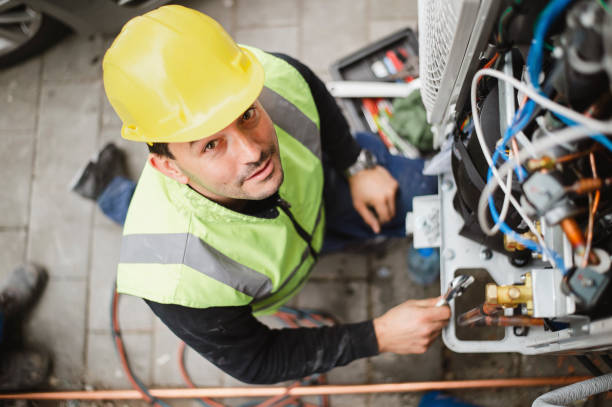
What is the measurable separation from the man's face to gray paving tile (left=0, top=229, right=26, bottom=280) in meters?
1.83

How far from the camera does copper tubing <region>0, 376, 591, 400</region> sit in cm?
211

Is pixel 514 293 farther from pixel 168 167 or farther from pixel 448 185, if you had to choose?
pixel 168 167

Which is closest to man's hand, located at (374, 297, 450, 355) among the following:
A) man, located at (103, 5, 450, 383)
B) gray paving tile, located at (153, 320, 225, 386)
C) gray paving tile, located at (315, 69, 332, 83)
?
man, located at (103, 5, 450, 383)

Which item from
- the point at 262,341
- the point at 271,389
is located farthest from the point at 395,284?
the point at 262,341

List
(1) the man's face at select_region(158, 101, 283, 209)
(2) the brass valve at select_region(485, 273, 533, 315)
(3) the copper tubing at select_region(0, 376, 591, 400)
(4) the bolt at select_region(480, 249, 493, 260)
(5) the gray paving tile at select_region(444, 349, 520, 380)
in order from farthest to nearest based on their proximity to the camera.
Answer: (5) the gray paving tile at select_region(444, 349, 520, 380) → (3) the copper tubing at select_region(0, 376, 591, 400) → (4) the bolt at select_region(480, 249, 493, 260) → (1) the man's face at select_region(158, 101, 283, 209) → (2) the brass valve at select_region(485, 273, 533, 315)

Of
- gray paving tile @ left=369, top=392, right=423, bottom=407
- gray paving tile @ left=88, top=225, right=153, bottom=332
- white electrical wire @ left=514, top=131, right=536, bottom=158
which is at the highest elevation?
white electrical wire @ left=514, top=131, right=536, bottom=158

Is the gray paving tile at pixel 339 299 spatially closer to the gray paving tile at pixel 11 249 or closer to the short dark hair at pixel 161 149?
the short dark hair at pixel 161 149

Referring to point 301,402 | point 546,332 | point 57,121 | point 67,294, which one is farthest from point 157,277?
point 57,121

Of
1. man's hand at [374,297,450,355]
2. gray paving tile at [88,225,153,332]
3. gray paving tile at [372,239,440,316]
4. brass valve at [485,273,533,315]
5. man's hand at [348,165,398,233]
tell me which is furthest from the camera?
gray paving tile at [88,225,153,332]

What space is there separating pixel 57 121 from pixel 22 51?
0.44 metres

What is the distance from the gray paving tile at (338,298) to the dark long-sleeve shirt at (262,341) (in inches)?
31.6

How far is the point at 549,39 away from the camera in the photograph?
786 millimetres

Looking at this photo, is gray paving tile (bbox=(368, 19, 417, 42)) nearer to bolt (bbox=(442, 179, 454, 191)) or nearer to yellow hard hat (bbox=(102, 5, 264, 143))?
bolt (bbox=(442, 179, 454, 191))

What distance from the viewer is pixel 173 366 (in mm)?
2412
